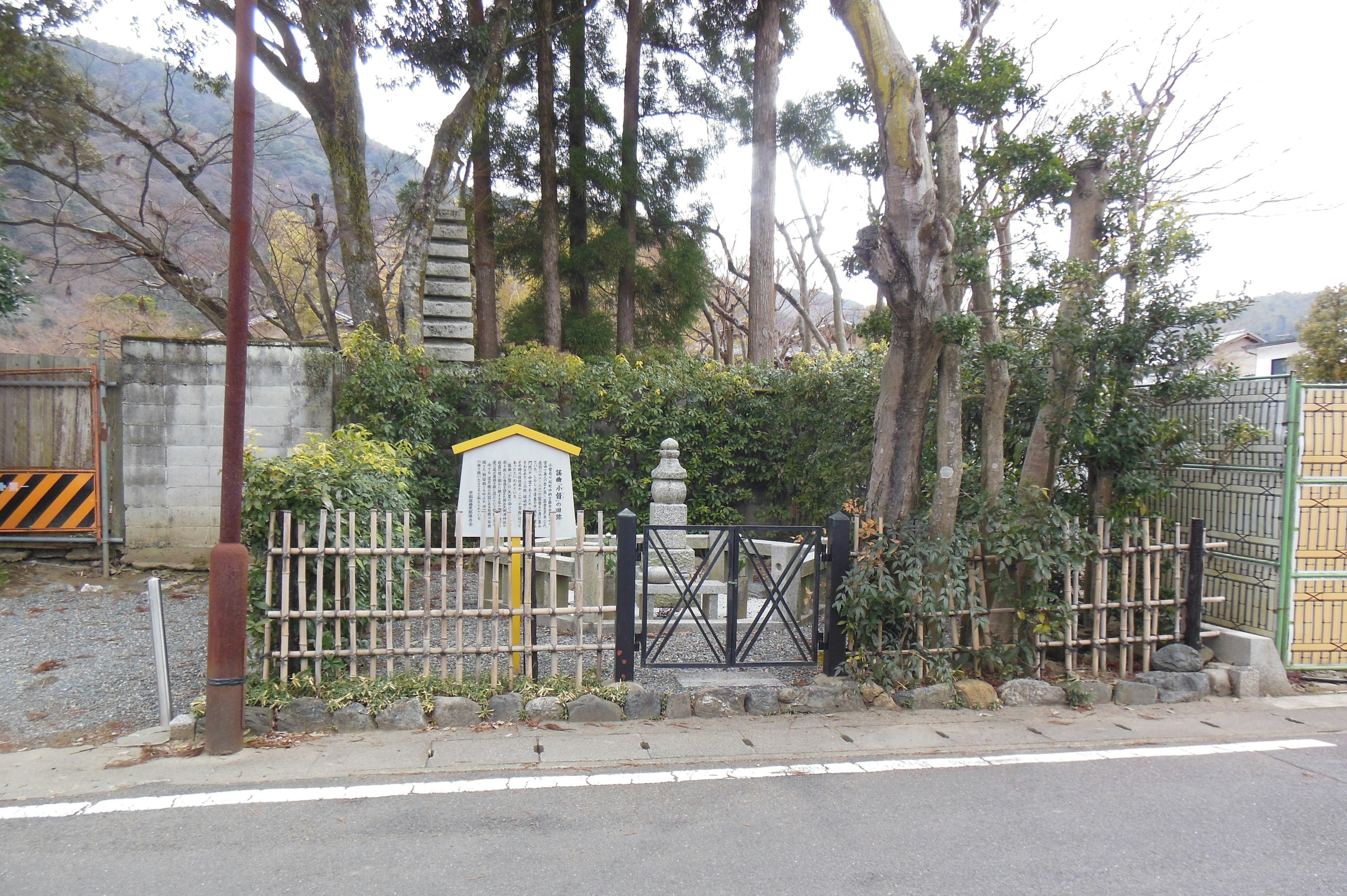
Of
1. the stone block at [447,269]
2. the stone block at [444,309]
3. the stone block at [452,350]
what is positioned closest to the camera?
the stone block at [452,350]

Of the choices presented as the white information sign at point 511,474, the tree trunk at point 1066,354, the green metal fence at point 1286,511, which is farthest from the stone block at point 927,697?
the white information sign at point 511,474

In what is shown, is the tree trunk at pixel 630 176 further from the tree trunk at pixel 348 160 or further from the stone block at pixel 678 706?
the stone block at pixel 678 706

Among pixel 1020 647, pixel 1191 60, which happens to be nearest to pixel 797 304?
pixel 1191 60

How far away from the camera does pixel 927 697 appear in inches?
221

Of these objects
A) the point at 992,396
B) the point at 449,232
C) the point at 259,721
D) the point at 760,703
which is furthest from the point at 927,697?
the point at 449,232

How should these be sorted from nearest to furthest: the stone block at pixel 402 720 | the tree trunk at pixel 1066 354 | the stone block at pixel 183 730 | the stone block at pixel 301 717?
the stone block at pixel 183 730
the stone block at pixel 301 717
the stone block at pixel 402 720
the tree trunk at pixel 1066 354

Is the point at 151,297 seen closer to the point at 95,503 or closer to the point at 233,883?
the point at 95,503

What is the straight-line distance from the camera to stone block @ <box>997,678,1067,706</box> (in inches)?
225

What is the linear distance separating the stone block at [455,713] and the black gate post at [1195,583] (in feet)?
18.2

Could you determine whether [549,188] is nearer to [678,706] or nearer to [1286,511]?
[678,706]

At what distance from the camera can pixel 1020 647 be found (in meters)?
5.85

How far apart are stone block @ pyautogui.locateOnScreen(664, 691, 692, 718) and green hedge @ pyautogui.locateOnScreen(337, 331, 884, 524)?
4.76 meters

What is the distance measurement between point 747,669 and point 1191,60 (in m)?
10.7

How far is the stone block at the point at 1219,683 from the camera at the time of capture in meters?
6.00
